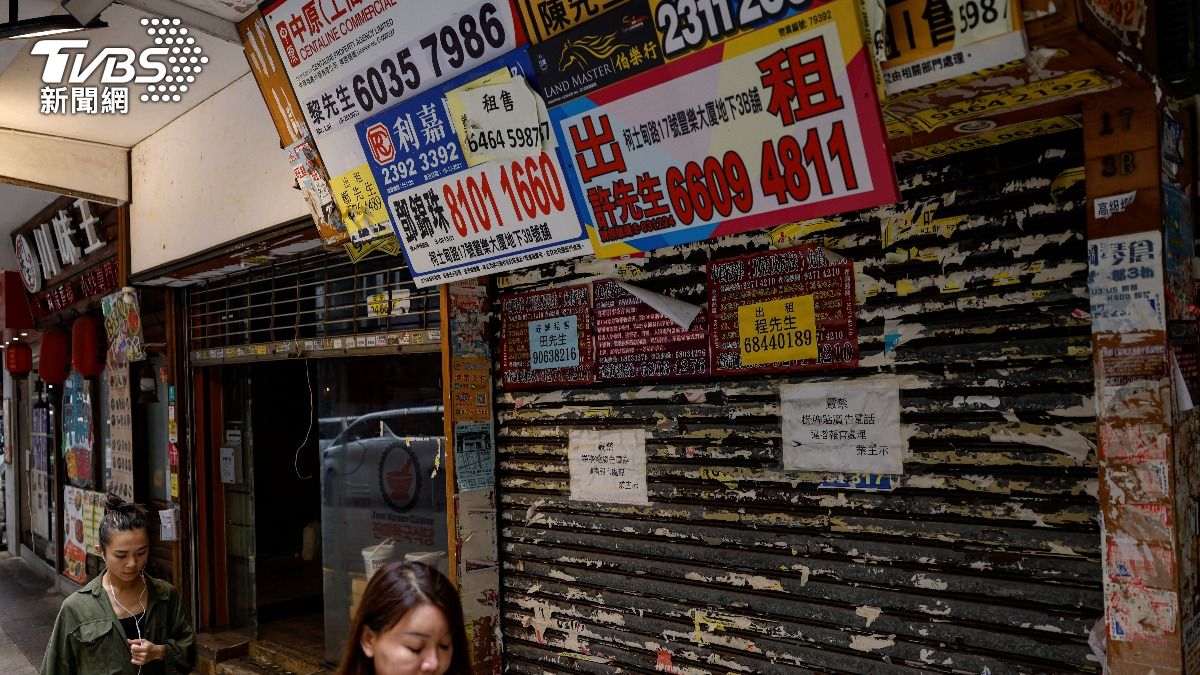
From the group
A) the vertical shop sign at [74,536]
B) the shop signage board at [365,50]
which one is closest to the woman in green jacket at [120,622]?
the shop signage board at [365,50]

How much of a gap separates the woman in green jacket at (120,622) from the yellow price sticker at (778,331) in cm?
319

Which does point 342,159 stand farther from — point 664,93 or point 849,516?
point 849,516

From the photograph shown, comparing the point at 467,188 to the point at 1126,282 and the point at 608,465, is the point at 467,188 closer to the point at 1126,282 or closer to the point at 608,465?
the point at 608,465

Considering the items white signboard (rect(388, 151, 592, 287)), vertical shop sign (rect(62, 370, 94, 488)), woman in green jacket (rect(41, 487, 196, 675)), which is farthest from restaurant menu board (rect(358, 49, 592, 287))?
vertical shop sign (rect(62, 370, 94, 488))

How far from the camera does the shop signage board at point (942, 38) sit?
2.27 m

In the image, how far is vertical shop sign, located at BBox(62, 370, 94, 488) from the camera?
10.0 meters

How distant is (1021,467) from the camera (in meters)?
2.99

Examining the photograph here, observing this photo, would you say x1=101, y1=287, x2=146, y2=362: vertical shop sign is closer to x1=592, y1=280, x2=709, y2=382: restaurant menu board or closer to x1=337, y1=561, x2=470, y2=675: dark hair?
x1=592, y1=280, x2=709, y2=382: restaurant menu board

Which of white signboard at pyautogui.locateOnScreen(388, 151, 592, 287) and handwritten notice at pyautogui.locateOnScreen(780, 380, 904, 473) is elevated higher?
white signboard at pyautogui.locateOnScreen(388, 151, 592, 287)

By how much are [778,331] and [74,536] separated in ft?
34.0

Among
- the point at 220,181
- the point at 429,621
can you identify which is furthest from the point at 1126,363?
the point at 220,181

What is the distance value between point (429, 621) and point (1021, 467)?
2.27 m

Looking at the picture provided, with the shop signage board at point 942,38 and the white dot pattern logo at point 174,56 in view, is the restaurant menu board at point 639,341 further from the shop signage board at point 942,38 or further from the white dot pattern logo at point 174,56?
the white dot pattern logo at point 174,56

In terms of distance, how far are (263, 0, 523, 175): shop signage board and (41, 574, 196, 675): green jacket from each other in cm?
274
